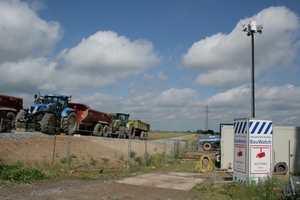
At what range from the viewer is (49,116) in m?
21.9

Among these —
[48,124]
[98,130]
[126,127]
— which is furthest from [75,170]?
[126,127]

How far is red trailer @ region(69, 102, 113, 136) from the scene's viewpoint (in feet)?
88.6

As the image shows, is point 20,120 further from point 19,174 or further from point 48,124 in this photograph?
point 19,174

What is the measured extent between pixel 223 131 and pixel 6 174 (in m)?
11.9

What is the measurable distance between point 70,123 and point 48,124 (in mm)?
2480

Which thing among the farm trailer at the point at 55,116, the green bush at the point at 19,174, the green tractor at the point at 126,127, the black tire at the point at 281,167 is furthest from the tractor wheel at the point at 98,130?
the green bush at the point at 19,174

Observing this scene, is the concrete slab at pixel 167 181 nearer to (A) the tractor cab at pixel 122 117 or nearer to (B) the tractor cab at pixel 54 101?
(B) the tractor cab at pixel 54 101

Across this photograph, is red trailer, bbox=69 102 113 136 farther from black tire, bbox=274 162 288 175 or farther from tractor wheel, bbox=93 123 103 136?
black tire, bbox=274 162 288 175

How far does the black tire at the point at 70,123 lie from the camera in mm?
23047

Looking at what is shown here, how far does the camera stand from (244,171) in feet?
37.4

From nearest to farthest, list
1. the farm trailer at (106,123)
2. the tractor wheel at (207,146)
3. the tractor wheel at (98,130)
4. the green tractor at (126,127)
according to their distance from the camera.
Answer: the farm trailer at (106,123) → the tractor wheel at (98,130) → the tractor wheel at (207,146) → the green tractor at (126,127)

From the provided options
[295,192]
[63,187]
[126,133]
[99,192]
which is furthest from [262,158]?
[126,133]

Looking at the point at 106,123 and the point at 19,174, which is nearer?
the point at 19,174

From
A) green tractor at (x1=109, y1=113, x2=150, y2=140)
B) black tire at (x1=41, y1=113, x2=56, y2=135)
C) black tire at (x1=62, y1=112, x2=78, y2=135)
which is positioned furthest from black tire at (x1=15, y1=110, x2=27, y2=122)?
green tractor at (x1=109, y1=113, x2=150, y2=140)
